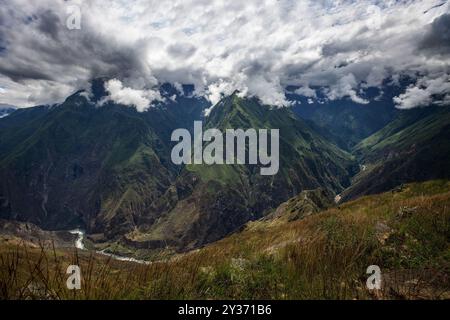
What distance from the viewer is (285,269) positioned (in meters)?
7.43

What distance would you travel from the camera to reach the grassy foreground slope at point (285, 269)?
217 inches

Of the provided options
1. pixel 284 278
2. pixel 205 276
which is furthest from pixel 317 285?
pixel 205 276

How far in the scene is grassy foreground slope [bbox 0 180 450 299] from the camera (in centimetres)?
551

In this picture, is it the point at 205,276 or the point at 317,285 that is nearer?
the point at 317,285

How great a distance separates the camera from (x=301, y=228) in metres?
12.9
